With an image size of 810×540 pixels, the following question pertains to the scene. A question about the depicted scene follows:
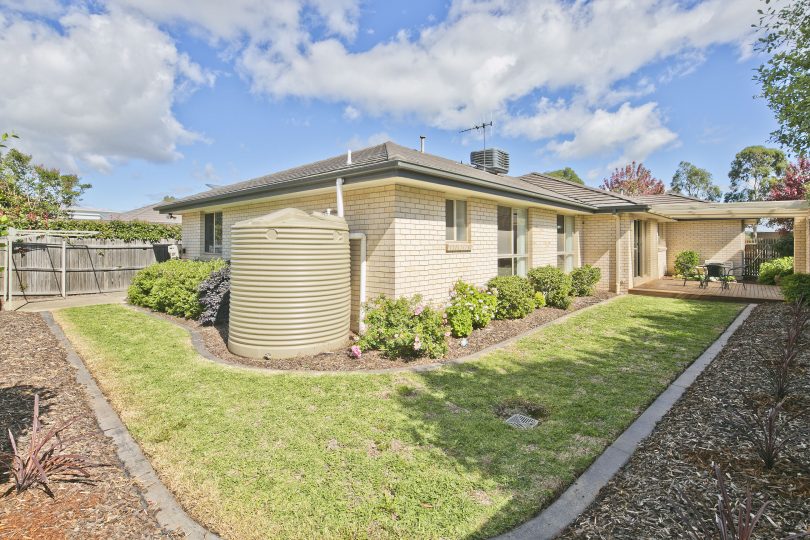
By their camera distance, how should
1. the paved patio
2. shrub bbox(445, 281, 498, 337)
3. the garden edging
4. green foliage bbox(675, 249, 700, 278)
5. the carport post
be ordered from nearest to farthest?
the garden edging → shrub bbox(445, 281, 498, 337) → the paved patio → the carport post → green foliage bbox(675, 249, 700, 278)

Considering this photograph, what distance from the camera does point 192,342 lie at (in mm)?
7363

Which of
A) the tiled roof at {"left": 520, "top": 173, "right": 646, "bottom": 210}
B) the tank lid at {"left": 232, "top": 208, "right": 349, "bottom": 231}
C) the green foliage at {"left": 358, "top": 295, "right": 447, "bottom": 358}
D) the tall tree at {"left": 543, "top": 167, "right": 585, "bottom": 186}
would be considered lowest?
the green foliage at {"left": 358, "top": 295, "right": 447, "bottom": 358}

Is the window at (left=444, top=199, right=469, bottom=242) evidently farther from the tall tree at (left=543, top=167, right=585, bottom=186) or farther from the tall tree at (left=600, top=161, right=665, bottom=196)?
the tall tree at (left=543, top=167, right=585, bottom=186)

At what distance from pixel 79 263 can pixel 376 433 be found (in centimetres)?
1536

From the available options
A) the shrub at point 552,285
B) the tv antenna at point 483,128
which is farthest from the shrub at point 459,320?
the tv antenna at point 483,128

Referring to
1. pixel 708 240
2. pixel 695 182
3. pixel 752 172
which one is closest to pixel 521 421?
pixel 708 240

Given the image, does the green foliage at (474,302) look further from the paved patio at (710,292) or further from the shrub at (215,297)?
the paved patio at (710,292)

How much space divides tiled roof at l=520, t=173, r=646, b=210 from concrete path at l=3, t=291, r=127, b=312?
16.3 m

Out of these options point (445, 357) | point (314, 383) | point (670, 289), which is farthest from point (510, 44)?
point (314, 383)

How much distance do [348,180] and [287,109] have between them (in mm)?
11340

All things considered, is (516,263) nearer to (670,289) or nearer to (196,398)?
(670,289)

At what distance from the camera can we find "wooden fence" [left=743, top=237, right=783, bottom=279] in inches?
690

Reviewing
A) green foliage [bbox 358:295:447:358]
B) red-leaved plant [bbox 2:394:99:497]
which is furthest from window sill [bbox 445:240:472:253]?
red-leaved plant [bbox 2:394:99:497]

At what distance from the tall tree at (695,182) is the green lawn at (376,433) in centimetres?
6481
